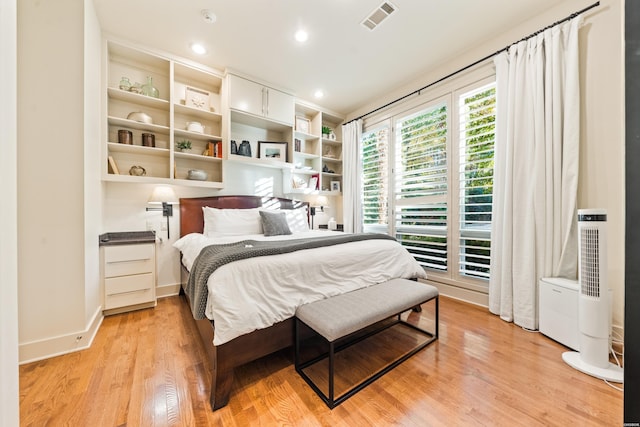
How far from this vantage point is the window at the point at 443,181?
2.59 metres

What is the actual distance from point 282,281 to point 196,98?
2.84m

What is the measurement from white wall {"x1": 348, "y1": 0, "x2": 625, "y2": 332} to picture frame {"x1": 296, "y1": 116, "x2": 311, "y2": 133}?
3111 millimetres

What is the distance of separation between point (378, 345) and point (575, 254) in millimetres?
1767

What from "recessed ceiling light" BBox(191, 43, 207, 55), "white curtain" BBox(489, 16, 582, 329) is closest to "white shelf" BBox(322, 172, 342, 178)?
"recessed ceiling light" BBox(191, 43, 207, 55)

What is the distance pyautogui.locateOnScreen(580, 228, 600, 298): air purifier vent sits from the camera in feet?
5.07

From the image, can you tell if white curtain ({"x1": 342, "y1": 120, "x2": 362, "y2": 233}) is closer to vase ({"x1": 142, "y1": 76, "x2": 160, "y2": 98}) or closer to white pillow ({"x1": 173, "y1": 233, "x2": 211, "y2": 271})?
white pillow ({"x1": 173, "y1": 233, "x2": 211, "y2": 271})

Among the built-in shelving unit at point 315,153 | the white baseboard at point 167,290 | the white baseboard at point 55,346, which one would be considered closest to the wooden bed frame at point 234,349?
the white baseboard at point 55,346

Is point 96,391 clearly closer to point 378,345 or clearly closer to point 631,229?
point 378,345

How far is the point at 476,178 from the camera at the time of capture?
8.60ft

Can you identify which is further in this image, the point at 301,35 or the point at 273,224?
the point at 273,224

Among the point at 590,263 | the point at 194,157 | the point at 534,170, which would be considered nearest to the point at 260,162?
the point at 194,157

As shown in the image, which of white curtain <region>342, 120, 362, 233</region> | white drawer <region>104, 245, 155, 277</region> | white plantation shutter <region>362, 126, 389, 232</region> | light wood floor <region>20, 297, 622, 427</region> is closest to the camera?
light wood floor <region>20, 297, 622, 427</region>

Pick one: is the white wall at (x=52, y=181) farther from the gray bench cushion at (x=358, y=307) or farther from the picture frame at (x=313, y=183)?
the picture frame at (x=313, y=183)

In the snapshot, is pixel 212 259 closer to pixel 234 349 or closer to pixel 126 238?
pixel 234 349
